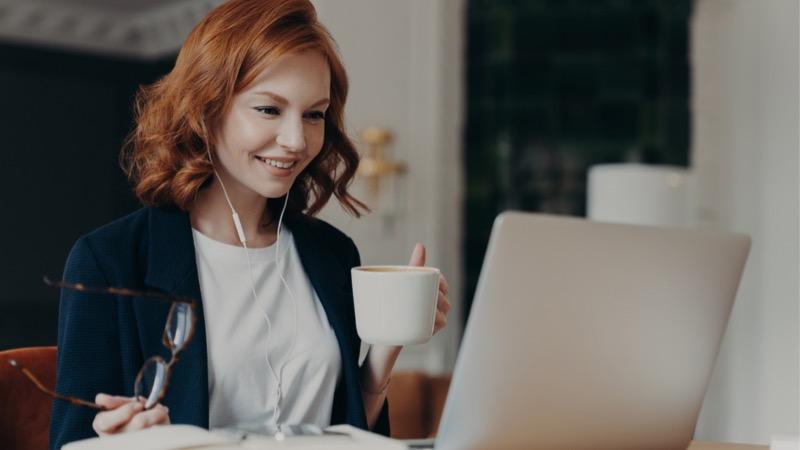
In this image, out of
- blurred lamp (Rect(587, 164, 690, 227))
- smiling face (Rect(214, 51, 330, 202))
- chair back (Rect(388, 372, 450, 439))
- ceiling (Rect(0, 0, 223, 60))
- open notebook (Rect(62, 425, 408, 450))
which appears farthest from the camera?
ceiling (Rect(0, 0, 223, 60))

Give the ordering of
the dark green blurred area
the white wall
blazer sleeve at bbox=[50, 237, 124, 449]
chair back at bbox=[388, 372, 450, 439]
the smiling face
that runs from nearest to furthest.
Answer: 1. blazer sleeve at bbox=[50, 237, 124, 449]
2. the smiling face
3. chair back at bbox=[388, 372, 450, 439]
4. the white wall
5. the dark green blurred area

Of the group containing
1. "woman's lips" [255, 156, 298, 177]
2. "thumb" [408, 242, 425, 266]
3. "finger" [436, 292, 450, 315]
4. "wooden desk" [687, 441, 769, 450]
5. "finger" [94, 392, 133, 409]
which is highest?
"woman's lips" [255, 156, 298, 177]

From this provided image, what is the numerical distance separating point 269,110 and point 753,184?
124 inches

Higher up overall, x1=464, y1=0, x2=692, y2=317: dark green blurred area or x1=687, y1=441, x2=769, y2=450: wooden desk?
x1=464, y1=0, x2=692, y2=317: dark green blurred area

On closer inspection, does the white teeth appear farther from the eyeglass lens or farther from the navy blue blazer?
the eyeglass lens

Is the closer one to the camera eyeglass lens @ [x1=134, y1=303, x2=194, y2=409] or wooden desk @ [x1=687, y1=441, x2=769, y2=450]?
eyeglass lens @ [x1=134, y1=303, x2=194, y2=409]

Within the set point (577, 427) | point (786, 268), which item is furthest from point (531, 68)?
point (577, 427)

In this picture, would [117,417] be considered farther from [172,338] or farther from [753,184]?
[753,184]

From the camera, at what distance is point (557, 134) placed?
4668 mm

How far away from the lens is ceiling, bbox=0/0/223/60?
19.5 ft

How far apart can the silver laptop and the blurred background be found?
2263 millimetres

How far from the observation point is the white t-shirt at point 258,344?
4.38 ft

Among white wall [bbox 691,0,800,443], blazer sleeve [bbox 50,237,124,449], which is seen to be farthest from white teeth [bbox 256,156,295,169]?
white wall [bbox 691,0,800,443]

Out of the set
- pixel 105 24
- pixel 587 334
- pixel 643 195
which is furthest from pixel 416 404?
pixel 105 24
